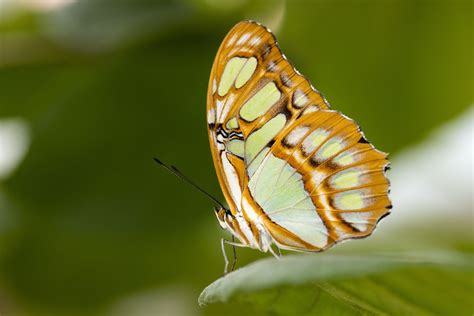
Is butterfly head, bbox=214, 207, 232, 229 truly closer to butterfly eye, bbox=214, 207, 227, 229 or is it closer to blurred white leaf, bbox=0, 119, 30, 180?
butterfly eye, bbox=214, 207, 227, 229

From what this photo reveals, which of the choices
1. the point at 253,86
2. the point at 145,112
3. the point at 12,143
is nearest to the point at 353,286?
the point at 253,86

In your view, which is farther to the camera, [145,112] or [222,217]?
[145,112]

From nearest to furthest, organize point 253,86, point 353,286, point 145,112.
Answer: point 353,286
point 253,86
point 145,112

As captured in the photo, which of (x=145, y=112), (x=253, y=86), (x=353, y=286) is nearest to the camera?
(x=353, y=286)

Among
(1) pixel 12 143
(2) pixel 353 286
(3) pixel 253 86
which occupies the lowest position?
(2) pixel 353 286

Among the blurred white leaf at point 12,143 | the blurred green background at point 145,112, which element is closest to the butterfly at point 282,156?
the blurred green background at point 145,112

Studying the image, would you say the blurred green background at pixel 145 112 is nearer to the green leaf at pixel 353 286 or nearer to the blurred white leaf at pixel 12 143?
the blurred white leaf at pixel 12 143

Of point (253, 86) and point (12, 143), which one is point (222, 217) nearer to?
point (253, 86)
